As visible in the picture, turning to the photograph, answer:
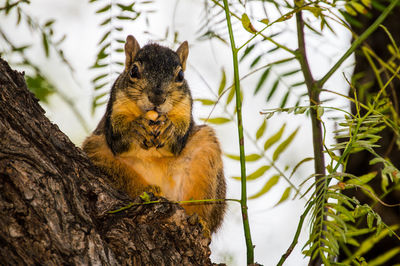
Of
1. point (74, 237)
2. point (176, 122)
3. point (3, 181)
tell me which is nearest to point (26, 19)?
point (176, 122)

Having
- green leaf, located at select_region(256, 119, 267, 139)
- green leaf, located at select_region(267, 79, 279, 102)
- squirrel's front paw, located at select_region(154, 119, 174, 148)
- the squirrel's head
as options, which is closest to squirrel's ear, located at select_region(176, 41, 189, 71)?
the squirrel's head

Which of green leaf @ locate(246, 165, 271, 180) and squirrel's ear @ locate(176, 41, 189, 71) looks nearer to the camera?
green leaf @ locate(246, 165, 271, 180)

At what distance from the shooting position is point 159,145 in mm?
1818

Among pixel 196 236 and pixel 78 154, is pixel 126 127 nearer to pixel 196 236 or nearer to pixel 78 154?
pixel 78 154

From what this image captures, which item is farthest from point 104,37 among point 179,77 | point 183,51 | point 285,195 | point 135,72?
point 285,195

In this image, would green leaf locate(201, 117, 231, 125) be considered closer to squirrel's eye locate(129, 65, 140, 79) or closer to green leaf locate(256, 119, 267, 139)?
green leaf locate(256, 119, 267, 139)

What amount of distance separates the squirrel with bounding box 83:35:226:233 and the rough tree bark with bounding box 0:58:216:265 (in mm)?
438

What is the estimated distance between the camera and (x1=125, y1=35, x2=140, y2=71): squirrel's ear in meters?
2.05

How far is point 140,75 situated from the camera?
1.90 m

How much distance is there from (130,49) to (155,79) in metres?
0.30

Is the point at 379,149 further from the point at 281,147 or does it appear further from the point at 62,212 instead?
the point at 62,212

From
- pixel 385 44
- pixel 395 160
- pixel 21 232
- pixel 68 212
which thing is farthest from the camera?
pixel 385 44

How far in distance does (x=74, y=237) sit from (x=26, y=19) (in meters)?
0.99

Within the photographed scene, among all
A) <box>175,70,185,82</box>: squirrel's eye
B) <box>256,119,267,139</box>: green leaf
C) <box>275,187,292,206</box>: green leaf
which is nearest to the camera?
<box>275,187,292,206</box>: green leaf
